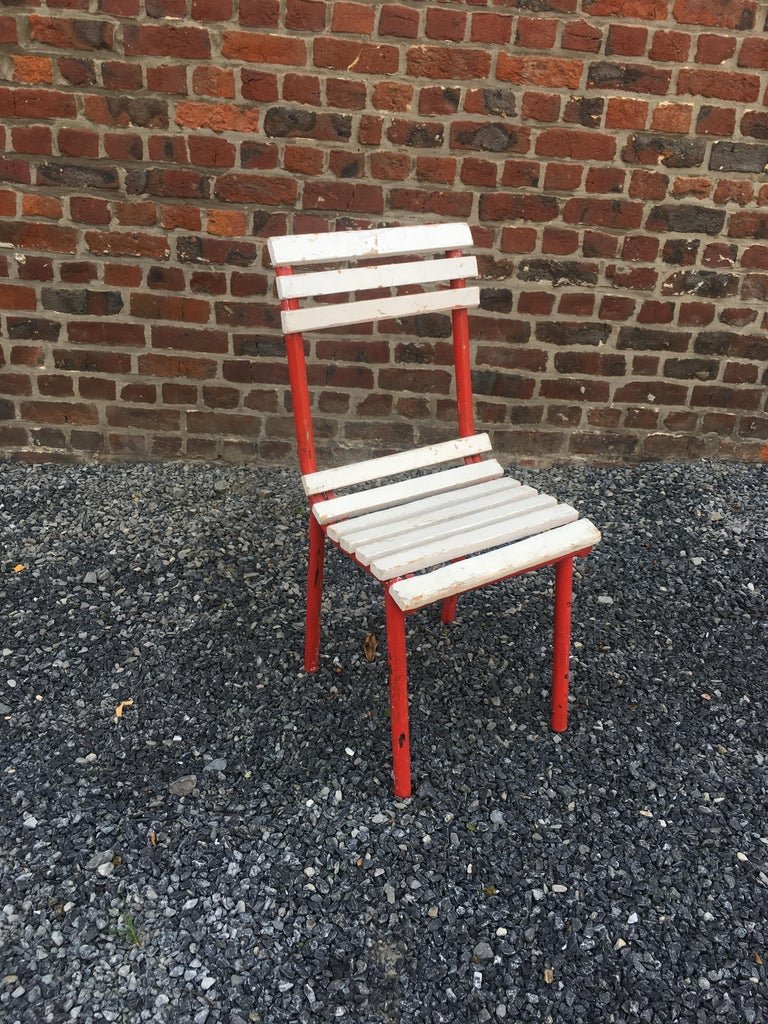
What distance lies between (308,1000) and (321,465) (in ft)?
7.19

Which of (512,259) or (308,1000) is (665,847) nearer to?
(308,1000)

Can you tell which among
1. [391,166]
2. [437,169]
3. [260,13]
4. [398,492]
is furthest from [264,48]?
[398,492]

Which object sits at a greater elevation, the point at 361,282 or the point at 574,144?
the point at 574,144

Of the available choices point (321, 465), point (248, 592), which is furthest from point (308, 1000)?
point (321, 465)

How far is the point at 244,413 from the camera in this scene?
11.0 ft

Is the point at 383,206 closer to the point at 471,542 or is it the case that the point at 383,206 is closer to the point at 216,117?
the point at 216,117

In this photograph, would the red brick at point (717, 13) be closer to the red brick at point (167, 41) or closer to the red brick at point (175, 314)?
the red brick at point (167, 41)

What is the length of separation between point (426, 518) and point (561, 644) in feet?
1.59

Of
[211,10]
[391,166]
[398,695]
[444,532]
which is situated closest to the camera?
[398,695]

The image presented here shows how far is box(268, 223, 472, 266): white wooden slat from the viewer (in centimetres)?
202

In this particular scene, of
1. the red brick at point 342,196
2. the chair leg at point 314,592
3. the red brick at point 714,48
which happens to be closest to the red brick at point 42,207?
the red brick at point 342,196

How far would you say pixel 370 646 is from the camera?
2467mm

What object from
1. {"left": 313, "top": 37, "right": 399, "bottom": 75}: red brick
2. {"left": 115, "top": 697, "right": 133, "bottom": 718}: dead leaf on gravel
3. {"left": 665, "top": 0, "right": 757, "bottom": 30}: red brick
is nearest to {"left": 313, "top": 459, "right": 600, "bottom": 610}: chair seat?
{"left": 115, "top": 697, "right": 133, "bottom": 718}: dead leaf on gravel

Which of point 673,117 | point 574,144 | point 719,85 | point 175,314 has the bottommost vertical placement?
point 175,314
